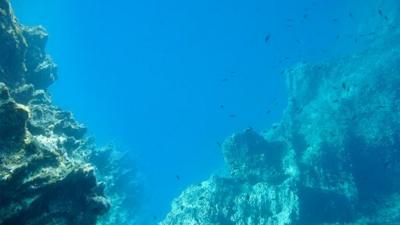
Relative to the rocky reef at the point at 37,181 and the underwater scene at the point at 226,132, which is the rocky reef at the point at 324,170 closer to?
the underwater scene at the point at 226,132

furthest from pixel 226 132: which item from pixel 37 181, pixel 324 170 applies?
pixel 37 181

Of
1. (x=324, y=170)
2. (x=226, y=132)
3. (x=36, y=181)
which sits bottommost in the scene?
(x=36, y=181)

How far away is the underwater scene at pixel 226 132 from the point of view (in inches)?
354

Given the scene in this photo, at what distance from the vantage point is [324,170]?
69.3 ft

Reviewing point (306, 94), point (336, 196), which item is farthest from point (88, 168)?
point (306, 94)

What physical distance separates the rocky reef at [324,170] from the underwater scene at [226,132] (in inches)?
2.7

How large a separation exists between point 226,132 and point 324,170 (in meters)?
44.5

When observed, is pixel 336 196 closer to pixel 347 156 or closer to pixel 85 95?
pixel 347 156

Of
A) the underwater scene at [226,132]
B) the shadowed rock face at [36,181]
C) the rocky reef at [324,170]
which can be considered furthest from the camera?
the rocky reef at [324,170]

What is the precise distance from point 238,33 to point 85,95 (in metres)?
72.1

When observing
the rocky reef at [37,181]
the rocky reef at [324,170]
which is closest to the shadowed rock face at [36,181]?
the rocky reef at [37,181]

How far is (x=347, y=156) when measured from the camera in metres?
21.3

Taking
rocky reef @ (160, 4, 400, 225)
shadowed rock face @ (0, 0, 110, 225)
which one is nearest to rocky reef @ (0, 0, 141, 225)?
shadowed rock face @ (0, 0, 110, 225)

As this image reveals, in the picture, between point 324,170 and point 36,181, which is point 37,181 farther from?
point 324,170
